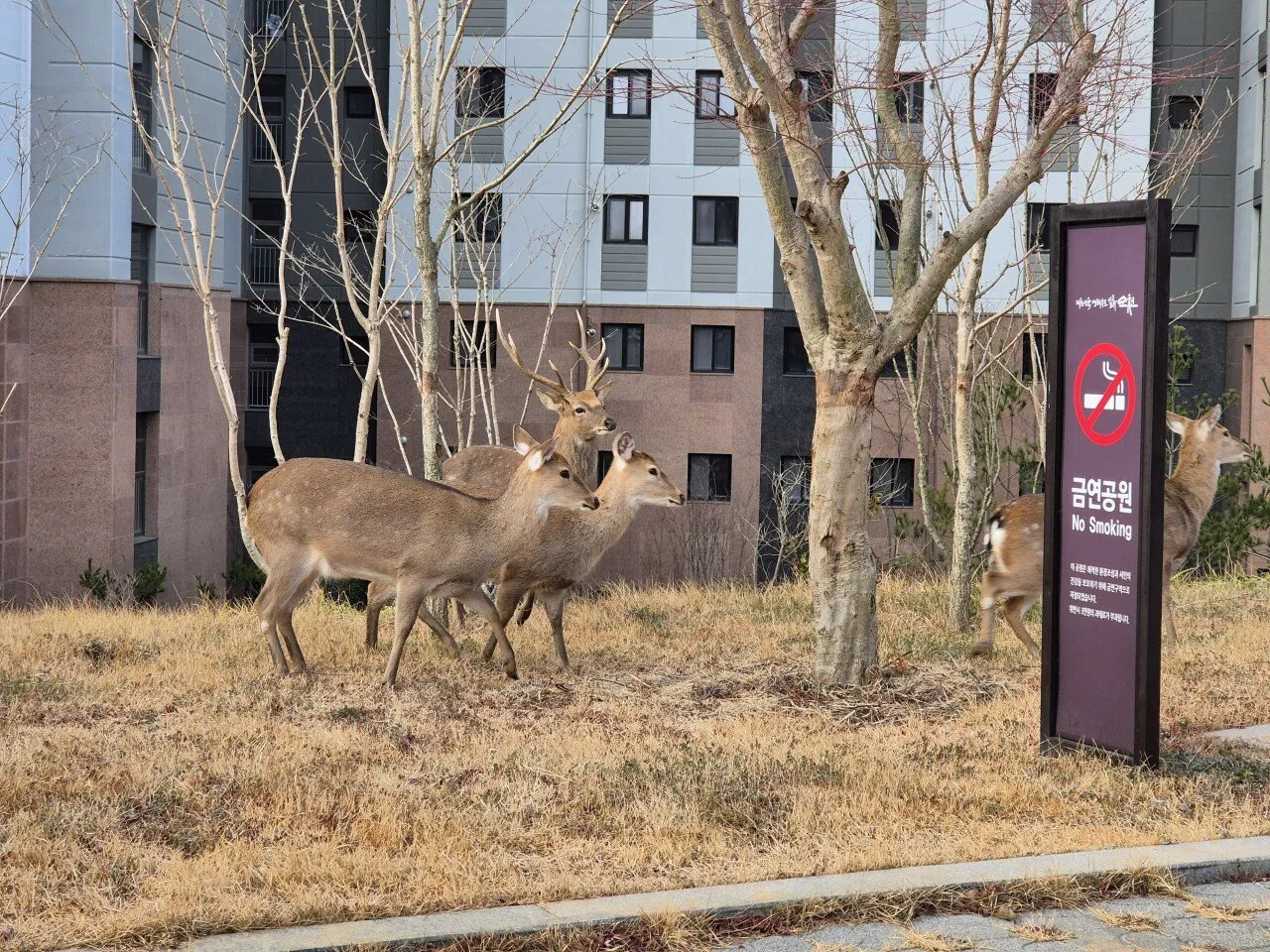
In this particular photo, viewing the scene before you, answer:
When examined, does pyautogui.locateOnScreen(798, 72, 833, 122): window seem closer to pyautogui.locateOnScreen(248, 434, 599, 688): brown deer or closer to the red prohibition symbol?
the red prohibition symbol

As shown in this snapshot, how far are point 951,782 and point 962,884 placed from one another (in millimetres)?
1669

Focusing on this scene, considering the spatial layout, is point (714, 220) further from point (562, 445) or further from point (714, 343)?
point (562, 445)

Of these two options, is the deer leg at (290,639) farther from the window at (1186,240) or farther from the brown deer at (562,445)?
the window at (1186,240)

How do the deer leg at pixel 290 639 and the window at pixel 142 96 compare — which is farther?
the window at pixel 142 96

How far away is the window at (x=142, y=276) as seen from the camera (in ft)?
86.9

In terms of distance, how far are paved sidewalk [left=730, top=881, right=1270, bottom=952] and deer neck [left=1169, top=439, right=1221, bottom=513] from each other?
24.9ft

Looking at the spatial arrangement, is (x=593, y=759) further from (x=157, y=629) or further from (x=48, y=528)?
(x=48, y=528)

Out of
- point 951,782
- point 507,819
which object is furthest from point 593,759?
point 951,782

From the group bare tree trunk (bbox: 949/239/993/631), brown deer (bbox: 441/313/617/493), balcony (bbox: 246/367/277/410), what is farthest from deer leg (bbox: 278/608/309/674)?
balcony (bbox: 246/367/277/410)

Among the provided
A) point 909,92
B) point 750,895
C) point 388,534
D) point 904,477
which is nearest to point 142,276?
point 904,477

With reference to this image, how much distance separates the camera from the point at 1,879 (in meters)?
6.14

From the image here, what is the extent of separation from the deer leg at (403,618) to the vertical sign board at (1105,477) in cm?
411

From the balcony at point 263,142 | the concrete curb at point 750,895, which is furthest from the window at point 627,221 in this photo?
the concrete curb at point 750,895

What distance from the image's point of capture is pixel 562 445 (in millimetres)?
14531
